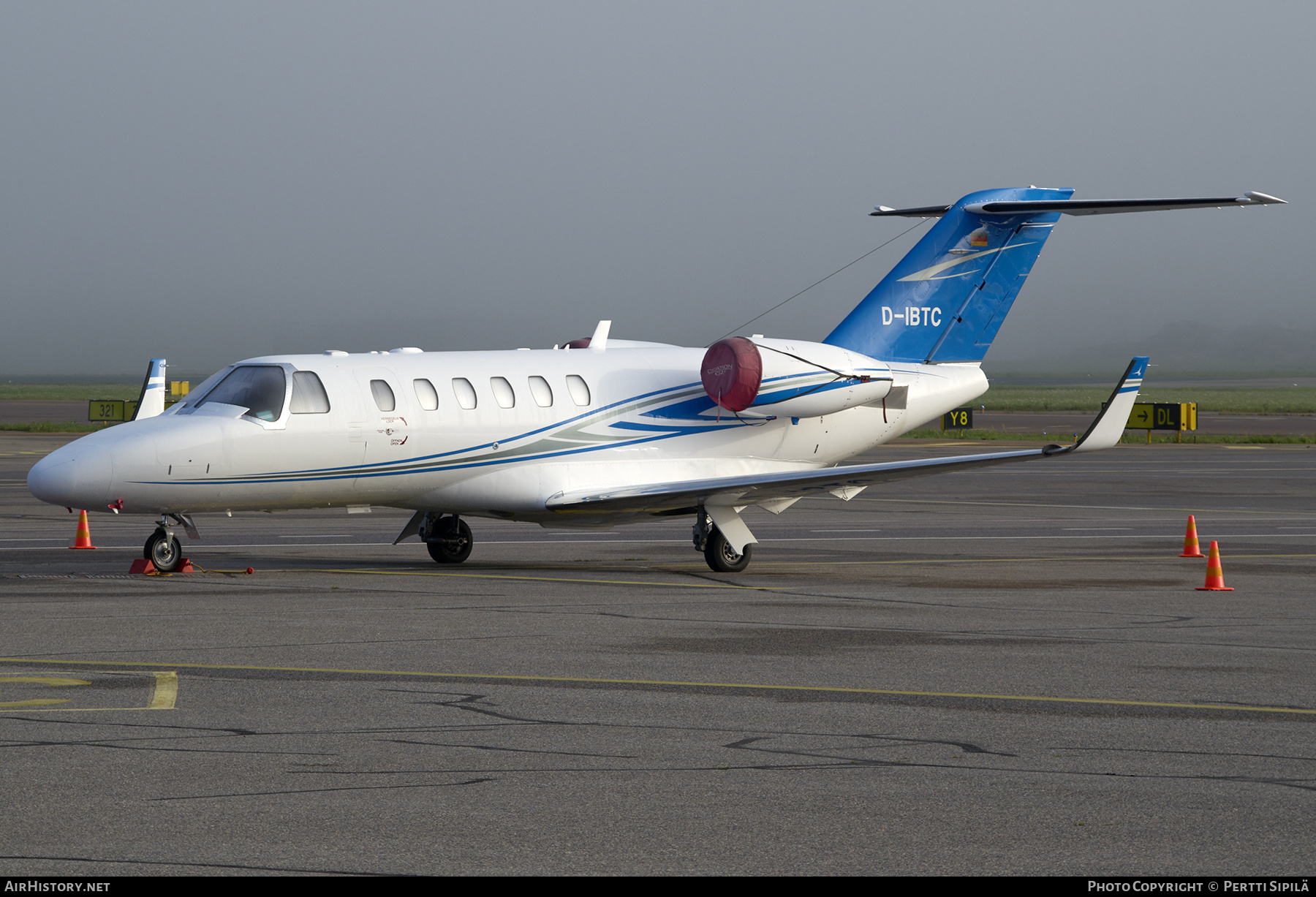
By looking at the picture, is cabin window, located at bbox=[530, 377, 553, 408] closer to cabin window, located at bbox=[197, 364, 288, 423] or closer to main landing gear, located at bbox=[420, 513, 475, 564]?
main landing gear, located at bbox=[420, 513, 475, 564]

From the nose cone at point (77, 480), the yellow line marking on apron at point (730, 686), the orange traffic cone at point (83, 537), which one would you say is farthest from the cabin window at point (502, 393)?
the yellow line marking on apron at point (730, 686)

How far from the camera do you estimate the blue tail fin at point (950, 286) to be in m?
21.3

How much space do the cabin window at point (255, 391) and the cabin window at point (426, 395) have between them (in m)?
1.67

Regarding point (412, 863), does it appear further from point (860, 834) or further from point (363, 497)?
point (363, 497)

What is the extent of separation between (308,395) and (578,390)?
365 cm

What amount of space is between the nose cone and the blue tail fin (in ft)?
Result: 33.9

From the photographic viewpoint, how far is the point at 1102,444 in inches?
688

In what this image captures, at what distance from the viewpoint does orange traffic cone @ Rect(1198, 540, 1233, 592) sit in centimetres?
1652

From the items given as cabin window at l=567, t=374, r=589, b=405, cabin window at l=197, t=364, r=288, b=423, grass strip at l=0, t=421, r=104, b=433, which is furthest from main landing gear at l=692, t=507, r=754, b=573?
grass strip at l=0, t=421, r=104, b=433

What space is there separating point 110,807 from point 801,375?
1404 centimetres

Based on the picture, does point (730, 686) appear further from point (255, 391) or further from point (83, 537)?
point (83, 537)

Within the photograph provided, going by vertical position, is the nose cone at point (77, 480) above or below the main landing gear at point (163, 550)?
above

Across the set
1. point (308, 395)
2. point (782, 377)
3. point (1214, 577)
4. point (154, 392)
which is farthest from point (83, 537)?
point (1214, 577)

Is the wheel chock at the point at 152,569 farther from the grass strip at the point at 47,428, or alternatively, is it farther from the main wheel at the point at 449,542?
A: the grass strip at the point at 47,428
